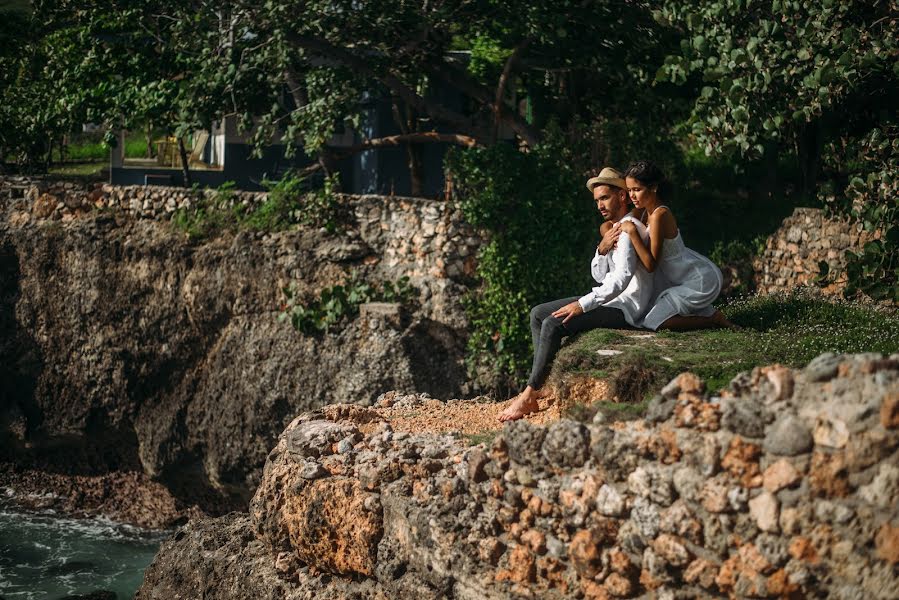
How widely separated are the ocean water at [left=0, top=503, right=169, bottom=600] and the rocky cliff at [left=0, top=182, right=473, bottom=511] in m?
1.37

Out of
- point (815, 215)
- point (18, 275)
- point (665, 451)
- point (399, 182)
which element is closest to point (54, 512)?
point (18, 275)

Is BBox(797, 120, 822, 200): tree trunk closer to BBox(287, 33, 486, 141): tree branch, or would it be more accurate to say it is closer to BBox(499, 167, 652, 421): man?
BBox(287, 33, 486, 141): tree branch

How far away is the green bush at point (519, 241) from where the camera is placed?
17.5m

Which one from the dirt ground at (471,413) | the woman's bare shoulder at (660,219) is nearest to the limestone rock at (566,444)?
the dirt ground at (471,413)

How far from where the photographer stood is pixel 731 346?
8945 millimetres

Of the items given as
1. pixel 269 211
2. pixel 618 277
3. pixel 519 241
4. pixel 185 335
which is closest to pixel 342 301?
pixel 269 211

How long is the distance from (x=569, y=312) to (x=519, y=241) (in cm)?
867

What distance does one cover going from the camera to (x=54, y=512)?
2055cm

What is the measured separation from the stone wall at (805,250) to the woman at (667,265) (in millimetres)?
5622

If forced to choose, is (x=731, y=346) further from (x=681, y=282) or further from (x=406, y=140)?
(x=406, y=140)

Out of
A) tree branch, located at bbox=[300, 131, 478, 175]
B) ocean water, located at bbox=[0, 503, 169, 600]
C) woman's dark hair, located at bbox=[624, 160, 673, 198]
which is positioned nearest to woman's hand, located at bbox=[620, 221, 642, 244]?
woman's dark hair, located at bbox=[624, 160, 673, 198]

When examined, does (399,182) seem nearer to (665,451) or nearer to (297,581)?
(297,581)

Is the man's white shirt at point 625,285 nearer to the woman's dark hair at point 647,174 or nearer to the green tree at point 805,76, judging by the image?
the woman's dark hair at point 647,174

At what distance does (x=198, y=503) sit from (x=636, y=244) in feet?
43.6
